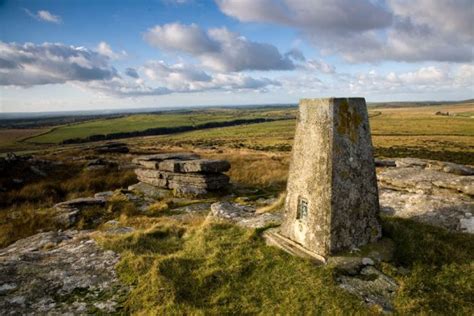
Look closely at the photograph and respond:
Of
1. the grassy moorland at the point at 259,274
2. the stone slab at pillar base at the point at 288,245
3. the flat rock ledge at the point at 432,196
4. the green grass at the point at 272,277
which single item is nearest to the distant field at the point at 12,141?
the grassy moorland at the point at 259,274

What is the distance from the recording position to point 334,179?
707 centimetres

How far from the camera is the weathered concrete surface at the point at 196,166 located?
1840 cm

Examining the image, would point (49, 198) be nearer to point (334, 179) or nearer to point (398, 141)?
point (334, 179)

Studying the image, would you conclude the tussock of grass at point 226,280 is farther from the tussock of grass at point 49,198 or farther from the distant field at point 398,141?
the distant field at point 398,141

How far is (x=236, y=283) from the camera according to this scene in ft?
21.7

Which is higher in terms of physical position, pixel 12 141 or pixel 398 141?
pixel 12 141

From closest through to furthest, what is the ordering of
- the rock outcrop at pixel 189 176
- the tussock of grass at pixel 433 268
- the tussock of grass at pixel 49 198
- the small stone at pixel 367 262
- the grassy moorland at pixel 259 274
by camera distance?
the tussock of grass at pixel 433 268, the grassy moorland at pixel 259 274, the small stone at pixel 367 262, the tussock of grass at pixel 49 198, the rock outcrop at pixel 189 176

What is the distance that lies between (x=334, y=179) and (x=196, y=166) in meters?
12.3

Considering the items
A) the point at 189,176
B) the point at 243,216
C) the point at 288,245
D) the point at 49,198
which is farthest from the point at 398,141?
the point at 288,245

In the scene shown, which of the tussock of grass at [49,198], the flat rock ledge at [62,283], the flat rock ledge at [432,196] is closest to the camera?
the flat rock ledge at [62,283]

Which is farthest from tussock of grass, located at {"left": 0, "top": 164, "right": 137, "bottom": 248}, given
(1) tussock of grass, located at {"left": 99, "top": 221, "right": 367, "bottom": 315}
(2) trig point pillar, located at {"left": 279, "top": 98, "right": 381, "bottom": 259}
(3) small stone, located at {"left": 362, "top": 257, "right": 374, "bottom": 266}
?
(3) small stone, located at {"left": 362, "top": 257, "right": 374, "bottom": 266}

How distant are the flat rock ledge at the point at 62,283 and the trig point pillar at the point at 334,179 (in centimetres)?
423

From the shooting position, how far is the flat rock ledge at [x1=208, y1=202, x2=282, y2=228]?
393 inches

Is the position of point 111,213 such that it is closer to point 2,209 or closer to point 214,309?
point 2,209
